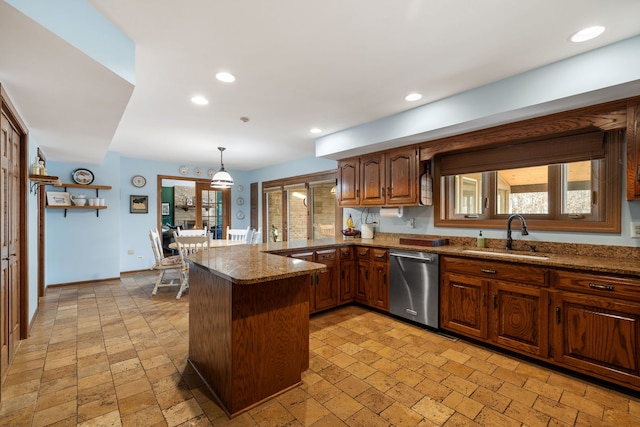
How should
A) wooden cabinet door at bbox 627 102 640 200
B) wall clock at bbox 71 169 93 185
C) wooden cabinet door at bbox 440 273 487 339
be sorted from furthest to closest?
wall clock at bbox 71 169 93 185 < wooden cabinet door at bbox 440 273 487 339 < wooden cabinet door at bbox 627 102 640 200

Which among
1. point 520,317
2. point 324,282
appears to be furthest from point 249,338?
point 520,317

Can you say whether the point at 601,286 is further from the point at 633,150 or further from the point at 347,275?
the point at 347,275

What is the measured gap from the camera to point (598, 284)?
2.05 metres

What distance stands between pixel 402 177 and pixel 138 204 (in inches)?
208

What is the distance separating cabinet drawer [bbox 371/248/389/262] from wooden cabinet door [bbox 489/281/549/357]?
1.15 metres

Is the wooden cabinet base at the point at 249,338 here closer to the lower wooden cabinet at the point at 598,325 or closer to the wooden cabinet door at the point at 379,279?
the wooden cabinet door at the point at 379,279

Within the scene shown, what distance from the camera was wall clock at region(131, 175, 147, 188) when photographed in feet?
19.4

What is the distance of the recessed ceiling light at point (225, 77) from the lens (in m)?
2.39

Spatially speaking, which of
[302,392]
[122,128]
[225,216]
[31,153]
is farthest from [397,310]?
[225,216]

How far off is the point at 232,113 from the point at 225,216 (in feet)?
14.5

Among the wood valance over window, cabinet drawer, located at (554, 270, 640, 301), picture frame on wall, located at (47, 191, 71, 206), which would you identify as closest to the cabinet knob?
cabinet drawer, located at (554, 270, 640, 301)

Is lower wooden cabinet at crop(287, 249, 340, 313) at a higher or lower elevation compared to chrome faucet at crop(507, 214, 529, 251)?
lower

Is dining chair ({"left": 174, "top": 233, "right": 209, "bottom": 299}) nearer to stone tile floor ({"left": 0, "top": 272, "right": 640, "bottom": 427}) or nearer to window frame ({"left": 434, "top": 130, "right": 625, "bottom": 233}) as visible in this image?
stone tile floor ({"left": 0, "top": 272, "right": 640, "bottom": 427})

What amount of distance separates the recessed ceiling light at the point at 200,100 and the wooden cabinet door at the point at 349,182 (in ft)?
6.72
